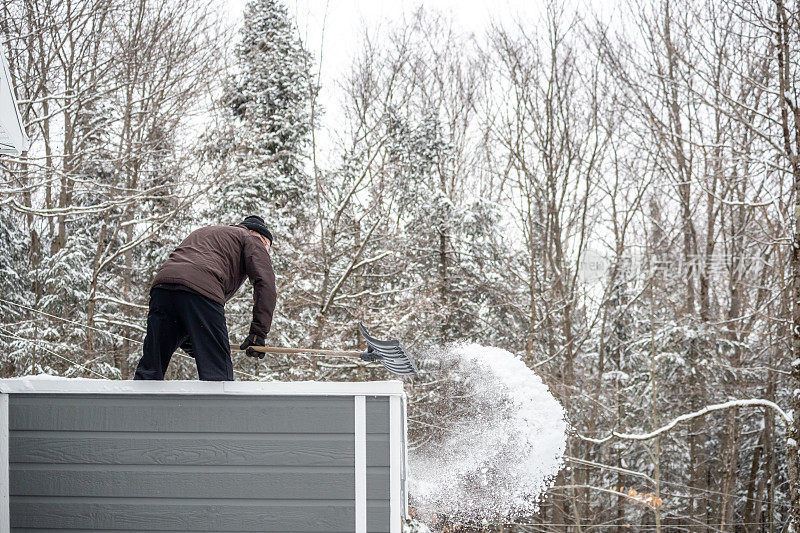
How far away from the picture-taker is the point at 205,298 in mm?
3232

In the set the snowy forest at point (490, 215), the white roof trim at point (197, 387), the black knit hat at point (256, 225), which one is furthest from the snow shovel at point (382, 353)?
the snowy forest at point (490, 215)

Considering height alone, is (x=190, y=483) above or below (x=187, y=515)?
above

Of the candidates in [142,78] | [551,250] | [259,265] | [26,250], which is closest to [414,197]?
[551,250]

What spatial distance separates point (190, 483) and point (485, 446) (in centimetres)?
930

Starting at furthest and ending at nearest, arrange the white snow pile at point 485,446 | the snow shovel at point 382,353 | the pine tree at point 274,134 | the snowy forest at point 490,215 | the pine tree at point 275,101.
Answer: the pine tree at point 275,101
the pine tree at point 274,134
the white snow pile at point 485,446
the snowy forest at point 490,215
the snow shovel at point 382,353

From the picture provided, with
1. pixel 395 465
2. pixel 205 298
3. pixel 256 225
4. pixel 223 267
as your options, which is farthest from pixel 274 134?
pixel 395 465

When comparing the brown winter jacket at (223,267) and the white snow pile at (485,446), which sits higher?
the brown winter jacket at (223,267)

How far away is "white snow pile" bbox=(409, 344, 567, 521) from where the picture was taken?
38.1 feet

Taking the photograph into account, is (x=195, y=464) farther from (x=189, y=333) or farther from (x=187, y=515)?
(x=189, y=333)

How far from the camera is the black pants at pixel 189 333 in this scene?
3154 mm

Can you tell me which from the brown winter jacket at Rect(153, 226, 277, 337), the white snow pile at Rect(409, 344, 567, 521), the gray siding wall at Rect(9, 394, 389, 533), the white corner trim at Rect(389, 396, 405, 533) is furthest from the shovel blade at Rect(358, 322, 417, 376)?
the white snow pile at Rect(409, 344, 567, 521)

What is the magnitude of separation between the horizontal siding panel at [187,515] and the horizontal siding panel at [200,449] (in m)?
0.15

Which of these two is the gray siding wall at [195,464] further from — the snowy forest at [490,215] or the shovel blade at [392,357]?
the snowy forest at [490,215]

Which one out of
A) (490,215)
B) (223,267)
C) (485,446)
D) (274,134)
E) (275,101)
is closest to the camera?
(223,267)
